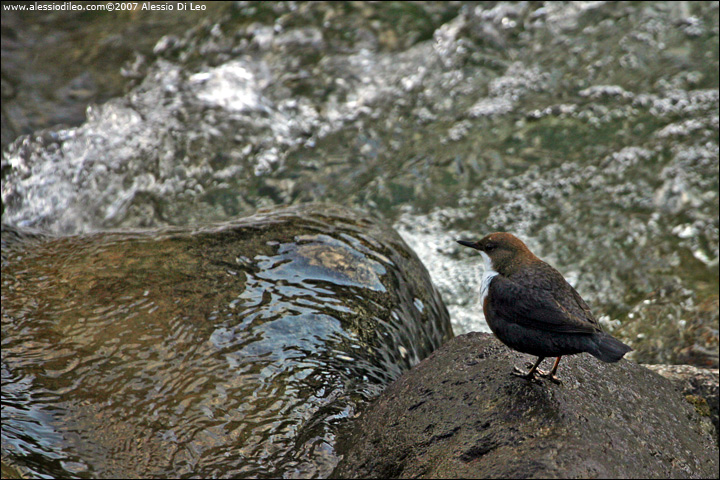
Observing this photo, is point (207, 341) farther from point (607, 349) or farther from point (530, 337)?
point (607, 349)

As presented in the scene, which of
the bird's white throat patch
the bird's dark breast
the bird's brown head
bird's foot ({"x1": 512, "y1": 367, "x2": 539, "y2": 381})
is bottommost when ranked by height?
bird's foot ({"x1": 512, "y1": 367, "x2": 539, "y2": 381})

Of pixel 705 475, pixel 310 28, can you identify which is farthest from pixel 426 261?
pixel 310 28

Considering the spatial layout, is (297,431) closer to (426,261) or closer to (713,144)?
(426,261)

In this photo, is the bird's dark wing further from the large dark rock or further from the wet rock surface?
the wet rock surface

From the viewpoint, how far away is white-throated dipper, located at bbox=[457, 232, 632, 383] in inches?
97.3

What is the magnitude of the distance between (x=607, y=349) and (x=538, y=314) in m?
0.32

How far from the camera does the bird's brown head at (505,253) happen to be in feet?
9.68

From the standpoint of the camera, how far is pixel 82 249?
4.06 meters

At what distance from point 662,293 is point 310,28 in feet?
17.2

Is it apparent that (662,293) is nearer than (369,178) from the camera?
Yes

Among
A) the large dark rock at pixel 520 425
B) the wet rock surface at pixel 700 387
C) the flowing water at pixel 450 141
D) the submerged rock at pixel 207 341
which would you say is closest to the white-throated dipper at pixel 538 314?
the large dark rock at pixel 520 425

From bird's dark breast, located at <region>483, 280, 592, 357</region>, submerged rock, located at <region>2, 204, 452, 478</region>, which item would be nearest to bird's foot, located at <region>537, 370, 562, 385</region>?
bird's dark breast, located at <region>483, 280, 592, 357</region>

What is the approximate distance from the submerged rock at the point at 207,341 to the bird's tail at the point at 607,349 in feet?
4.10

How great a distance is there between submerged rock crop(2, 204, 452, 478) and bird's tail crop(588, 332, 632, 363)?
125 cm
